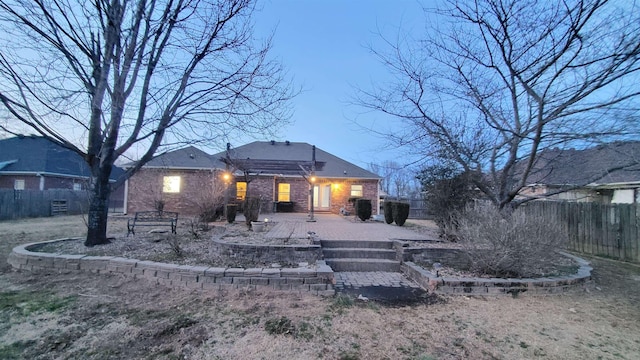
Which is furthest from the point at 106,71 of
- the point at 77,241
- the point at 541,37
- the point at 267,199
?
the point at 267,199

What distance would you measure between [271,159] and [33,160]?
16938 millimetres

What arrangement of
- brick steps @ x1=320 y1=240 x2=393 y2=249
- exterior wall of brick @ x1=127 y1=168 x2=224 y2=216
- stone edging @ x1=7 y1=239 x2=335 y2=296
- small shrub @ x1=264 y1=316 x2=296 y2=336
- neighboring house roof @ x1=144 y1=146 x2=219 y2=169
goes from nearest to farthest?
small shrub @ x1=264 y1=316 x2=296 y2=336
stone edging @ x1=7 y1=239 x2=335 y2=296
brick steps @ x1=320 y1=240 x2=393 y2=249
exterior wall of brick @ x1=127 y1=168 x2=224 y2=216
neighboring house roof @ x1=144 y1=146 x2=219 y2=169

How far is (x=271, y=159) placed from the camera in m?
14.8

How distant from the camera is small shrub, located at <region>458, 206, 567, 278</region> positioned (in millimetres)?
4758

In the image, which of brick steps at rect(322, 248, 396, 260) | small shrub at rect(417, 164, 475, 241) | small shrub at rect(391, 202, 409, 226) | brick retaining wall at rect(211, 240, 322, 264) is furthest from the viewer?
small shrub at rect(391, 202, 409, 226)

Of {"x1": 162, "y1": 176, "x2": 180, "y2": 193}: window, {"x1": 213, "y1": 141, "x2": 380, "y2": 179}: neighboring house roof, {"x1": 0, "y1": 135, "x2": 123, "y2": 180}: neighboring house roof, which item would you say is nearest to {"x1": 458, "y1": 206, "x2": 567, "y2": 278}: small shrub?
{"x1": 213, "y1": 141, "x2": 380, "y2": 179}: neighboring house roof

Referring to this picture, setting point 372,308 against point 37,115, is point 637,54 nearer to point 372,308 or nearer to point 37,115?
point 372,308

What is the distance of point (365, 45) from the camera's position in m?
6.55

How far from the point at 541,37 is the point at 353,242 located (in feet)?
18.3

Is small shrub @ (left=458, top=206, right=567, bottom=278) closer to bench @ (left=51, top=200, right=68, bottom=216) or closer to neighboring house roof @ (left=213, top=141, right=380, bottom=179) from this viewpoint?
neighboring house roof @ (left=213, top=141, right=380, bottom=179)

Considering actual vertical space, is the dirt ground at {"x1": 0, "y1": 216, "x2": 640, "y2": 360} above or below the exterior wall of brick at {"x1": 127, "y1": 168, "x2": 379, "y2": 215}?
below

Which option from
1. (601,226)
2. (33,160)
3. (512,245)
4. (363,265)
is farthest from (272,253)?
(33,160)

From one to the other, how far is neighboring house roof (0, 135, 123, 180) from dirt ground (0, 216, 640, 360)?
61.4 ft

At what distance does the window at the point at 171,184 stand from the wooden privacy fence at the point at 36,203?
3361mm
